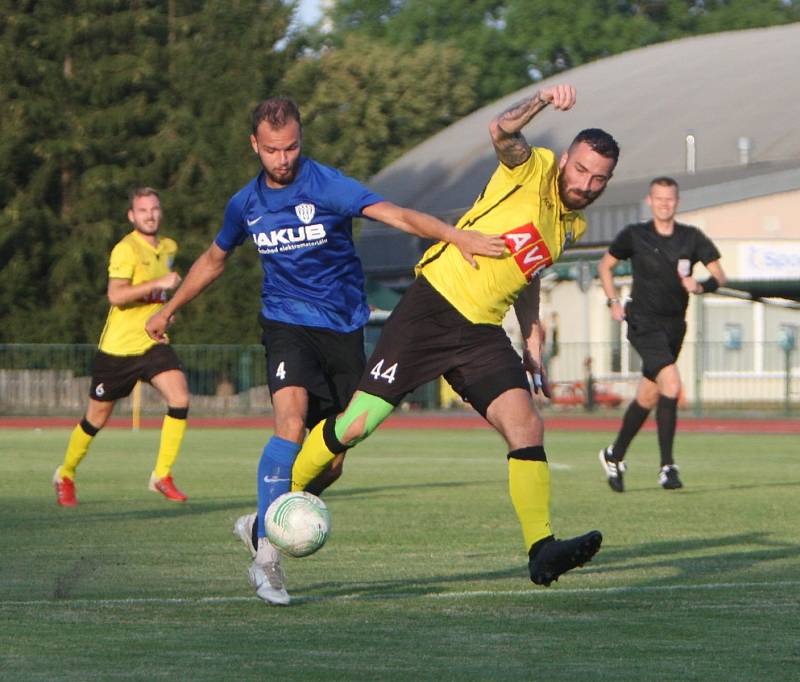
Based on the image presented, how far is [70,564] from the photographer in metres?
8.78

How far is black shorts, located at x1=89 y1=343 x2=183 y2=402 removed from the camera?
13242 millimetres

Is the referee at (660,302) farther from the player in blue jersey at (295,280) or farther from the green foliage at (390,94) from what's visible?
the green foliage at (390,94)

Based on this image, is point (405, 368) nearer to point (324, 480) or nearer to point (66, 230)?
point (324, 480)

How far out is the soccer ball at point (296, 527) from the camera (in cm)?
744

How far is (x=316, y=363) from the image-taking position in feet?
27.8

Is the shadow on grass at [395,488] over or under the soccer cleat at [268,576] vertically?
under

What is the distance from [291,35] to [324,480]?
131ft

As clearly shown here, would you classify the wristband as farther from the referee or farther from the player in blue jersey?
the player in blue jersey

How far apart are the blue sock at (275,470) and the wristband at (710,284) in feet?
20.2

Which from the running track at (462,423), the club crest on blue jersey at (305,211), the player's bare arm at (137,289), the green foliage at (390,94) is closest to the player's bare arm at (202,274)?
the club crest on blue jersey at (305,211)

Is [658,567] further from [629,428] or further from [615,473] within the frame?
[629,428]

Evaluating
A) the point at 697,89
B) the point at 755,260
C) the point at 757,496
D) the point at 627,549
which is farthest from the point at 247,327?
the point at 627,549

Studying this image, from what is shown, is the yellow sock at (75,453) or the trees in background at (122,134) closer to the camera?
the yellow sock at (75,453)

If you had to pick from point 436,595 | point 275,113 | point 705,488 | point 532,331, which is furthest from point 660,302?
point 436,595
